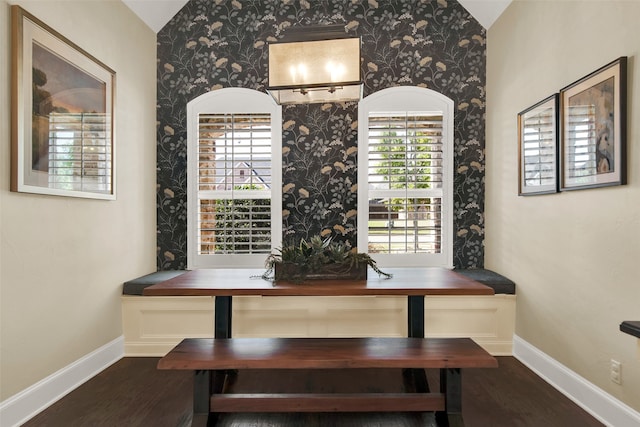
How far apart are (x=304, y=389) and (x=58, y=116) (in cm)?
244

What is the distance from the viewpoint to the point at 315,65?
6.23 ft

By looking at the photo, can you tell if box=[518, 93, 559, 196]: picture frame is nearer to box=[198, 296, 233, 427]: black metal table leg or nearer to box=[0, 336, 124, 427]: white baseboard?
→ box=[198, 296, 233, 427]: black metal table leg

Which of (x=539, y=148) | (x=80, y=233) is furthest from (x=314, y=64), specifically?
(x=80, y=233)

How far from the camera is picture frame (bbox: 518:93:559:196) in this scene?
2592 mm

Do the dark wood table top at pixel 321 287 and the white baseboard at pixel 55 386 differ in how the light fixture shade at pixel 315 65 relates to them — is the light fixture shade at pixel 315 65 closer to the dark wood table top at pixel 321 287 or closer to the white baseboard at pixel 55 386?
the dark wood table top at pixel 321 287

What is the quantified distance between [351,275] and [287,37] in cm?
141

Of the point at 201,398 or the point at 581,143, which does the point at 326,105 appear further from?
the point at 201,398

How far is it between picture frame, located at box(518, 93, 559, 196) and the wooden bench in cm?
139

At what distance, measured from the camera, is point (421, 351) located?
2.04 m

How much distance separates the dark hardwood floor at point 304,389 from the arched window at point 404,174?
1222mm

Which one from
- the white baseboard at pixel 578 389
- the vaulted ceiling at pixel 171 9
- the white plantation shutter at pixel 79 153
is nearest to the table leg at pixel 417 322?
the white baseboard at pixel 578 389

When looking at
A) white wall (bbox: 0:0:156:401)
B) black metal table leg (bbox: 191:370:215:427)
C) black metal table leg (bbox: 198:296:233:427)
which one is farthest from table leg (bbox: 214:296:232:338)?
white wall (bbox: 0:0:156:401)

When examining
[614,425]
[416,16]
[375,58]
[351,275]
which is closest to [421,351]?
[351,275]

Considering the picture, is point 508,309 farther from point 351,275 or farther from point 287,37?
point 287,37
